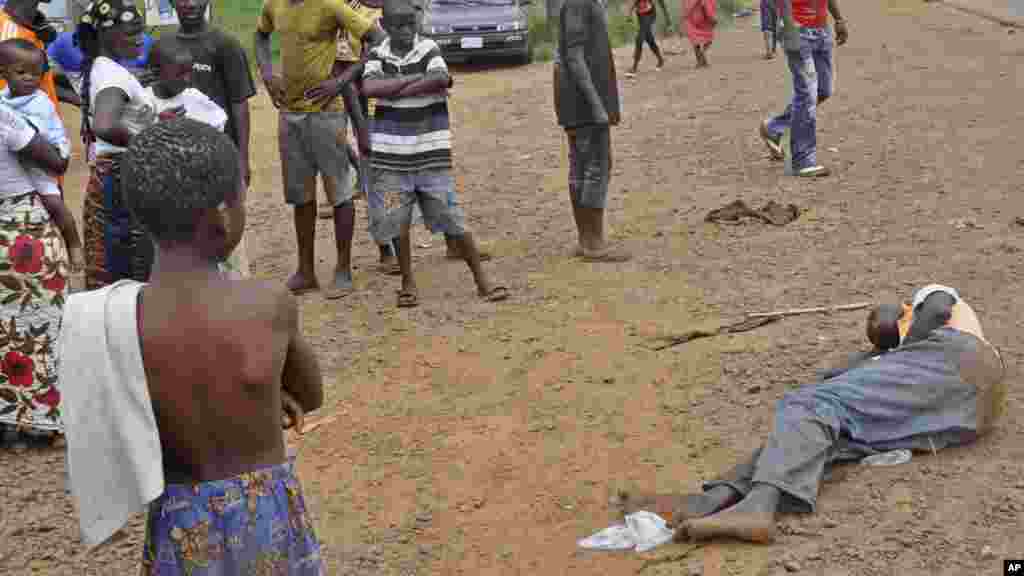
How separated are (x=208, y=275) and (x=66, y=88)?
690cm

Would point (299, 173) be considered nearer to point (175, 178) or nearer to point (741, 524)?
point (741, 524)

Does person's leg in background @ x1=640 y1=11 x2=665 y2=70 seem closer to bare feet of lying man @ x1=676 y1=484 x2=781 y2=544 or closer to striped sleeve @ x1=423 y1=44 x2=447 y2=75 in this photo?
striped sleeve @ x1=423 y1=44 x2=447 y2=75

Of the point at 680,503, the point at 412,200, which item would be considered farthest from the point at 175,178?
the point at 412,200

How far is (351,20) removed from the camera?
7.38 m

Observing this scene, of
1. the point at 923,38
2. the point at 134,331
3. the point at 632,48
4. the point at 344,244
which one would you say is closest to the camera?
the point at 134,331

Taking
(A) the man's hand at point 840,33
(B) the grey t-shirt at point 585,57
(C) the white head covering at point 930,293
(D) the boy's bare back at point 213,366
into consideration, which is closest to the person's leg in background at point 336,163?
(B) the grey t-shirt at point 585,57

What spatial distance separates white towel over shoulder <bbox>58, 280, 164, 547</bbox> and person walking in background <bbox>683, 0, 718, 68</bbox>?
14.9 metres

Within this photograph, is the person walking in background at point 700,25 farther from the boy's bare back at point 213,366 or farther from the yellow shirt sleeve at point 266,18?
the boy's bare back at point 213,366

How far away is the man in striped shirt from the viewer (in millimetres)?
7090

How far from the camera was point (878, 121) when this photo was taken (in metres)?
12.0

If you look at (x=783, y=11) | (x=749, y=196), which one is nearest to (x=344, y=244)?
(x=749, y=196)

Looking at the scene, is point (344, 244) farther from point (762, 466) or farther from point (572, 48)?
point (762, 466)

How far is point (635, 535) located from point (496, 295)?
3.11 metres

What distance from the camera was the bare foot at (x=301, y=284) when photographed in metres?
8.04
